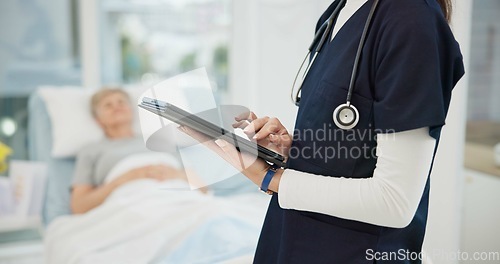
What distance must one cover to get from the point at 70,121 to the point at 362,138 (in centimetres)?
201

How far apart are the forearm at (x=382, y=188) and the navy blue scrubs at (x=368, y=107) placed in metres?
0.03

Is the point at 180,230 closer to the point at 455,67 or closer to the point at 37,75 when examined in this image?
the point at 455,67

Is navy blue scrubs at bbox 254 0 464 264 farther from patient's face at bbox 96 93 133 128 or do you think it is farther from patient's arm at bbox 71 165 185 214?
patient's face at bbox 96 93 133 128

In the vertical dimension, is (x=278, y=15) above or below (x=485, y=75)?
above

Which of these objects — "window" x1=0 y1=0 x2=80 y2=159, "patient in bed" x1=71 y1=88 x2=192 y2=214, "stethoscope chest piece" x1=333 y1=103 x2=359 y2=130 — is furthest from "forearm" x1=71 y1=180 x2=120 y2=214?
"stethoscope chest piece" x1=333 y1=103 x2=359 y2=130

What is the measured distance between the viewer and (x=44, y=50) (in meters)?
2.99

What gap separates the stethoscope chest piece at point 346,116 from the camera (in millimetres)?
780

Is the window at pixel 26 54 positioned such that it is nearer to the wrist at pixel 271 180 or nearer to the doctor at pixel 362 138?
the doctor at pixel 362 138

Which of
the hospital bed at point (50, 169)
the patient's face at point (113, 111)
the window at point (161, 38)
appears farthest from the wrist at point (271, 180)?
the window at point (161, 38)

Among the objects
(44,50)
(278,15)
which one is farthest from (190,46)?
(278,15)

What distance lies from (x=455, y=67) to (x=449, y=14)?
17 centimetres

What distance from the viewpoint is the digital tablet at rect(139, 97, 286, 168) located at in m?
0.84

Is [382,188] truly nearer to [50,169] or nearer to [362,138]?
[362,138]

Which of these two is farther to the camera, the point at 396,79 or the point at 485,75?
the point at 485,75
